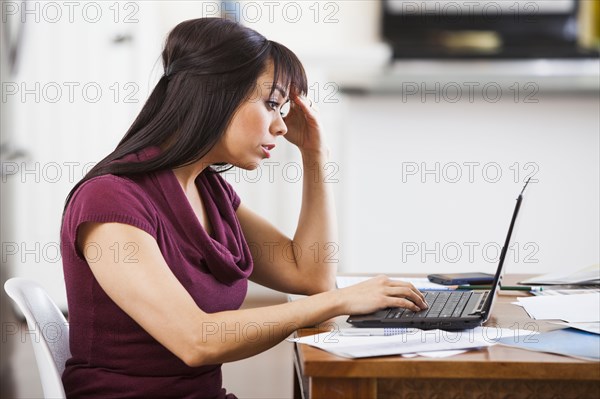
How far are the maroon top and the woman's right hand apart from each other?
28 cm

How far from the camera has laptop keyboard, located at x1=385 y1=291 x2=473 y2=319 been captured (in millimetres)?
1194

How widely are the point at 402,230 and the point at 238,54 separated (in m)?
2.27

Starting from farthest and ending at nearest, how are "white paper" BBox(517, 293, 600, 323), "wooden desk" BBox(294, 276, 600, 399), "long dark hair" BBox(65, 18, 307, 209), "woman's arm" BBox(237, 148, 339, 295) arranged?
"woman's arm" BBox(237, 148, 339, 295), "long dark hair" BBox(65, 18, 307, 209), "white paper" BBox(517, 293, 600, 323), "wooden desk" BBox(294, 276, 600, 399)

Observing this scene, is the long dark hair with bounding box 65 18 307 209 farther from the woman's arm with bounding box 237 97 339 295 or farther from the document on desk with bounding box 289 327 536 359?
the document on desk with bounding box 289 327 536 359

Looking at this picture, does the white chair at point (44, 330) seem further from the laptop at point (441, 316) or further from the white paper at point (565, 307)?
the white paper at point (565, 307)

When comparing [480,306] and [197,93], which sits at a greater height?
[197,93]

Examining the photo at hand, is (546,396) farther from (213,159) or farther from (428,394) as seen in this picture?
(213,159)

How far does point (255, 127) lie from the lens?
1.46m

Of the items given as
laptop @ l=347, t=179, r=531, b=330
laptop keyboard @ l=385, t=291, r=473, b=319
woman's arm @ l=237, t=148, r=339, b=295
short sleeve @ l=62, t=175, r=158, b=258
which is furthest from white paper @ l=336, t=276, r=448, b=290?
short sleeve @ l=62, t=175, r=158, b=258

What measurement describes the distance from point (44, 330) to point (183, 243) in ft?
0.84

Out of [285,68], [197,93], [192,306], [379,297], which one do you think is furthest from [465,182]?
[192,306]

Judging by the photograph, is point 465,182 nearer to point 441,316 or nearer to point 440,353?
point 441,316

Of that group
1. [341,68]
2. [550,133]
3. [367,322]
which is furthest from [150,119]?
[550,133]

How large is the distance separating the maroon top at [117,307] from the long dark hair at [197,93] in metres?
0.04
